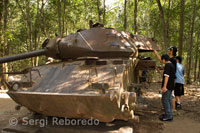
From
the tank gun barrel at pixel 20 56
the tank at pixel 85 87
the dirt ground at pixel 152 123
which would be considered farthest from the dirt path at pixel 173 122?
the tank gun barrel at pixel 20 56

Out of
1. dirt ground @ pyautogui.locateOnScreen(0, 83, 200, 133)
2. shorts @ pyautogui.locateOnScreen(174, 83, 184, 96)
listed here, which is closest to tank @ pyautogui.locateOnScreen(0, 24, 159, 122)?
dirt ground @ pyautogui.locateOnScreen(0, 83, 200, 133)

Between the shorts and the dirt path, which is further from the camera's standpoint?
the shorts

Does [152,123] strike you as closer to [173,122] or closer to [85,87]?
[173,122]

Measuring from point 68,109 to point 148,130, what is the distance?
2.33m

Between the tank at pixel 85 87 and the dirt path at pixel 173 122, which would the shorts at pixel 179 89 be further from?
the tank at pixel 85 87

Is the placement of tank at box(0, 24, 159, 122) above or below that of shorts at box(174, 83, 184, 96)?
above

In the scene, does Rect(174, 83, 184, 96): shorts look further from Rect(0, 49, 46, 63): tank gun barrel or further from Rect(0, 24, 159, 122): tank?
Rect(0, 49, 46, 63): tank gun barrel

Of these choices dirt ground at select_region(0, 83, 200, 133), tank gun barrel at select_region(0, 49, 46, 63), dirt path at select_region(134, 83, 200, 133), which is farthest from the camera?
tank gun barrel at select_region(0, 49, 46, 63)

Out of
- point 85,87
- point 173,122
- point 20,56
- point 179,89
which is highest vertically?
point 20,56

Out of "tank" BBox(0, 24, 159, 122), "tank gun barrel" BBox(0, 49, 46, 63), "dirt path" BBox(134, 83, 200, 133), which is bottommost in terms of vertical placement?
"dirt path" BBox(134, 83, 200, 133)

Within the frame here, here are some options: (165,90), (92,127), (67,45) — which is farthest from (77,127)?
(165,90)

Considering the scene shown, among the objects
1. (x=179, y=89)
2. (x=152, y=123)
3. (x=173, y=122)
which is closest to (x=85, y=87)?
(x=152, y=123)

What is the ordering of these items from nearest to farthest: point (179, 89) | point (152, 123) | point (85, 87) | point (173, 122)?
point (85, 87) → point (152, 123) → point (173, 122) → point (179, 89)

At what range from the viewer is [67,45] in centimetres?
520
